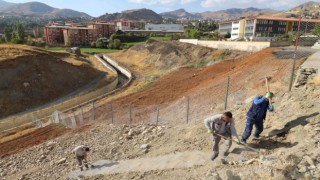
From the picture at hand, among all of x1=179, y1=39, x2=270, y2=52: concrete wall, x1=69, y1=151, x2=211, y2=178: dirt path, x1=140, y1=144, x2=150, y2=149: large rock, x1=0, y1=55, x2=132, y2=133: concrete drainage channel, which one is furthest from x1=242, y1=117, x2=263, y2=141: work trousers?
x1=179, y1=39, x2=270, y2=52: concrete wall

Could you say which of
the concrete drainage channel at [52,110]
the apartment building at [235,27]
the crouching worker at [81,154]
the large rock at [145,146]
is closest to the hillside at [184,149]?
the large rock at [145,146]

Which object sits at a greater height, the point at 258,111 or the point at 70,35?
the point at 258,111

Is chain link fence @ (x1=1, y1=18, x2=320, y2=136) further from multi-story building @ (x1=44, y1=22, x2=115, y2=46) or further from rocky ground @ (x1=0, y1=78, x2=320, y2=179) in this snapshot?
multi-story building @ (x1=44, y1=22, x2=115, y2=46)

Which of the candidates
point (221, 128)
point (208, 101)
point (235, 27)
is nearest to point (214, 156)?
point (221, 128)

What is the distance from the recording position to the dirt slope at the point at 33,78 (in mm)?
30469

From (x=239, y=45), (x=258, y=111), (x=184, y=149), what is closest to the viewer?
(x=258, y=111)

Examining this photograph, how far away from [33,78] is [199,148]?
94.9 feet

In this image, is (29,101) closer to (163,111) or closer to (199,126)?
(163,111)

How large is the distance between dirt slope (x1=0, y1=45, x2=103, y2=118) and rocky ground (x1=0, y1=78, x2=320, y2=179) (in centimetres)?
1539

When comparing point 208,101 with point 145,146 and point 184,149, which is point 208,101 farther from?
point 184,149

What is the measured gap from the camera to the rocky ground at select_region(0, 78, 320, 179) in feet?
22.6

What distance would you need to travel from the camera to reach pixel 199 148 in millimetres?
10180

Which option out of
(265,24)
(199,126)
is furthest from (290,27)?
(199,126)

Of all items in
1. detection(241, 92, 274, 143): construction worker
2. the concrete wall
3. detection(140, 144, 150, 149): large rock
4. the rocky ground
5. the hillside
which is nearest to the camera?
the rocky ground
